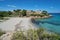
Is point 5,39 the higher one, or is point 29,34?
point 29,34

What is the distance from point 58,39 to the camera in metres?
5.00

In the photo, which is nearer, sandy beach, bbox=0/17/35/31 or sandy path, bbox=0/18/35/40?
sandy path, bbox=0/18/35/40

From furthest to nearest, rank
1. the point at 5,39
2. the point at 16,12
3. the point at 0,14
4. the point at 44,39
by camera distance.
Answer: the point at 16,12 < the point at 0,14 < the point at 5,39 < the point at 44,39

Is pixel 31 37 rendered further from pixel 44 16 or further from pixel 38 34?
pixel 44 16

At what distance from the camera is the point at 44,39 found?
470cm

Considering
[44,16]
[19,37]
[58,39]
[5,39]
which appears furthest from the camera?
[44,16]

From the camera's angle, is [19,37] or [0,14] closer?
[19,37]

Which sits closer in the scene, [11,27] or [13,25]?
[11,27]

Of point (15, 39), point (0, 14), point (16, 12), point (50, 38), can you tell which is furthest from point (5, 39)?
point (16, 12)

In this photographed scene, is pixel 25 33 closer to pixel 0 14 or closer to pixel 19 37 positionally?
pixel 19 37

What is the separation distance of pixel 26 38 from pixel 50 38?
29.8 inches

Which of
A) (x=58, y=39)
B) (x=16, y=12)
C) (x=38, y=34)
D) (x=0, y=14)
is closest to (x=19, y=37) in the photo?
(x=38, y=34)

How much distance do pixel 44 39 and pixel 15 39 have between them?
2.70ft

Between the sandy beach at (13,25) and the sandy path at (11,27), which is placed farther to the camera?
the sandy beach at (13,25)
